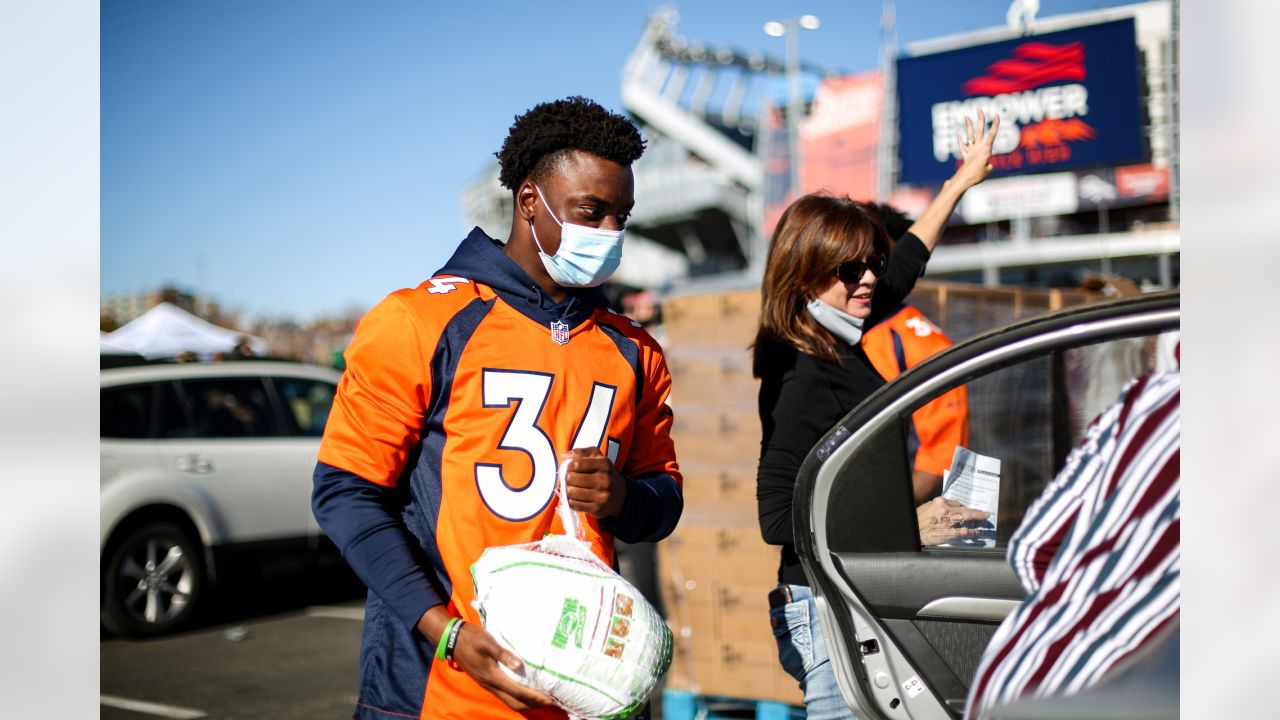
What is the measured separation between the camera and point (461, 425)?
1858 mm

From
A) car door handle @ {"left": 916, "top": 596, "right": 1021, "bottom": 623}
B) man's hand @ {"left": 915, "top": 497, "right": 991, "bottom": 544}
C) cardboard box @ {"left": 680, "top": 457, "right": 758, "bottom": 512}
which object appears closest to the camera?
car door handle @ {"left": 916, "top": 596, "right": 1021, "bottom": 623}

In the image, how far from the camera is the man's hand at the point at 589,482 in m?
1.82

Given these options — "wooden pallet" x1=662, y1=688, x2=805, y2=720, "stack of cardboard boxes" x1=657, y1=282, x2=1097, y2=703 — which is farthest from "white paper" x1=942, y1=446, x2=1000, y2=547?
"wooden pallet" x1=662, y1=688, x2=805, y2=720

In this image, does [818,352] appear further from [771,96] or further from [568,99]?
[771,96]

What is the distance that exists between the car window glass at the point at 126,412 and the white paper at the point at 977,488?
19.3 ft

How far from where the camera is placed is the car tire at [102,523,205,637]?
6605mm

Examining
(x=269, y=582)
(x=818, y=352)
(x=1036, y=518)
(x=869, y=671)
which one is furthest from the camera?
(x=269, y=582)

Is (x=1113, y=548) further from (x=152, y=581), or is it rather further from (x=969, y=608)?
(x=152, y=581)

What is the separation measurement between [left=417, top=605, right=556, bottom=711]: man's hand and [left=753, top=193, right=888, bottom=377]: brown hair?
116 centimetres

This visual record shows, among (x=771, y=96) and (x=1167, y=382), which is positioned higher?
(x=771, y=96)

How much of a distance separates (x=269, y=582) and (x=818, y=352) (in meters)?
7.17

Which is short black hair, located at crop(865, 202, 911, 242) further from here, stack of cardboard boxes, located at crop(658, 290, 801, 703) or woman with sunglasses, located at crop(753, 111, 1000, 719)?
stack of cardboard boxes, located at crop(658, 290, 801, 703)

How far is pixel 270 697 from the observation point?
5355 mm
